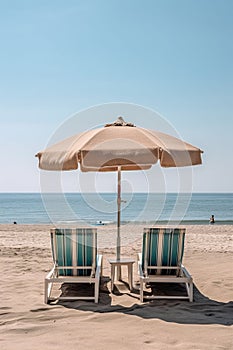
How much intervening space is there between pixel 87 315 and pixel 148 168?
3290mm

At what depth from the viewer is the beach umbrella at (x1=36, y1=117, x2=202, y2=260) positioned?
4.18 metres

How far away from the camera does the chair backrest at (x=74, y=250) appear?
15.1 feet

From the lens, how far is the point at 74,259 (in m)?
4.78

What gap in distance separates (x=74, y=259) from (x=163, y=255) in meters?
1.08

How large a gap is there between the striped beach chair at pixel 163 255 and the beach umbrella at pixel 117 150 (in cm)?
87

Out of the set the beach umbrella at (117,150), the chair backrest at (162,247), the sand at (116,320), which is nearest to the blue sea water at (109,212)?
the chair backrest at (162,247)

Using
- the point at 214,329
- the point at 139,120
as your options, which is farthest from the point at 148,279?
the point at 139,120

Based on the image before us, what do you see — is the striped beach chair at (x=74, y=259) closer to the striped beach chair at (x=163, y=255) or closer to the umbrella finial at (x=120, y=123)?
the striped beach chair at (x=163, y=255)

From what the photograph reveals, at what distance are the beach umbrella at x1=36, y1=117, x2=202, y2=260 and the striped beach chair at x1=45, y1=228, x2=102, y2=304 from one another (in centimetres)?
80

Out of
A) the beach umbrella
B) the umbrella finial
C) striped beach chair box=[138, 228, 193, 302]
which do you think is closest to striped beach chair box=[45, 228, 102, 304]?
striped beach chair box=[138, 228, 193, 302]

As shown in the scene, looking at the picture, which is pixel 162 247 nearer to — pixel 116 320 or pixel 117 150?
pixel 116 320

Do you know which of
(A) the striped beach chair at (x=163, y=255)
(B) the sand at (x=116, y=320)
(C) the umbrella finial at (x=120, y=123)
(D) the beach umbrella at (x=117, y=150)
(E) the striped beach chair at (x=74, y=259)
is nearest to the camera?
(B) the sand at (x=116, y=320)

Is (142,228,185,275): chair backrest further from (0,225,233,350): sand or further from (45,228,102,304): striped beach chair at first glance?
(45,228,102,304): striped beach chair

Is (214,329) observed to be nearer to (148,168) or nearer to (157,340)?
(157,340)
